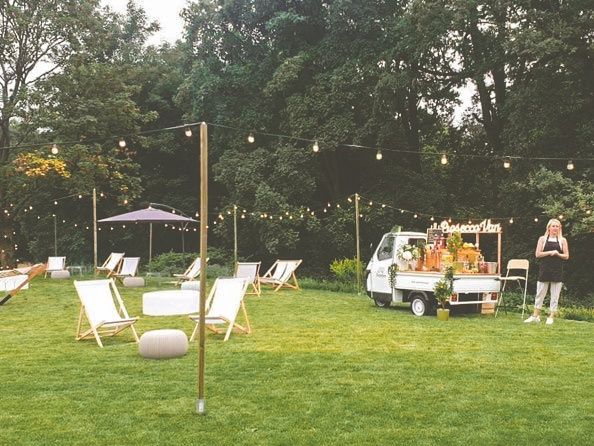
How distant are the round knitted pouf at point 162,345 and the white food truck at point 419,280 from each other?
5.23m

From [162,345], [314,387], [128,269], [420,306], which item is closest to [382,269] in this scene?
[420,306]

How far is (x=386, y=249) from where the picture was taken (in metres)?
12.0

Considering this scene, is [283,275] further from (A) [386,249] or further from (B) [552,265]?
(B) [552,265]

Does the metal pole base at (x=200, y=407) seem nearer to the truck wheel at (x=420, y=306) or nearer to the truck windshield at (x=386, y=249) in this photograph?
the truck wheel at (x=420, y=306)

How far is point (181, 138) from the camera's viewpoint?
27.5 meters

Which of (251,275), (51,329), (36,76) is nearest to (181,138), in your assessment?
(36,76)

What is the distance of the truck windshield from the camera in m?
11.9

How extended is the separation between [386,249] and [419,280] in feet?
3.98

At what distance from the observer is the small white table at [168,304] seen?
7.95 m

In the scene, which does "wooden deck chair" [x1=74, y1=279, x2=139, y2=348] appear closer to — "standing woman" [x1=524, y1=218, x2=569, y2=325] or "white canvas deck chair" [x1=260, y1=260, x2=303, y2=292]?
"standing woman" [x1=524, y1=218, x2=569, y2=325]

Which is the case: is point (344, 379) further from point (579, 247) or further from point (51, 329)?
point (579, 247)

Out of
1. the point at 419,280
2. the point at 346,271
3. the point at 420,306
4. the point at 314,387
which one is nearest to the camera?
the point at 314,387

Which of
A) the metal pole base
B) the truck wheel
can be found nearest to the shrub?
the truck wheel

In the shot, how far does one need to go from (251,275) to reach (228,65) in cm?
1152
